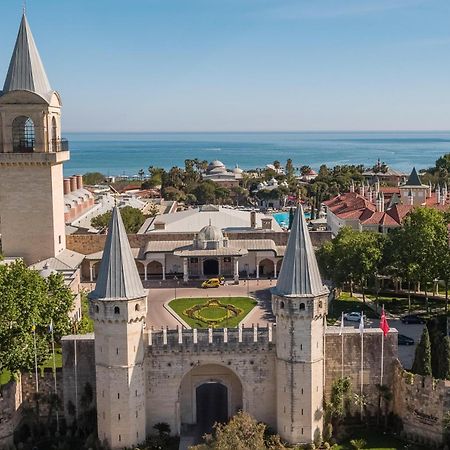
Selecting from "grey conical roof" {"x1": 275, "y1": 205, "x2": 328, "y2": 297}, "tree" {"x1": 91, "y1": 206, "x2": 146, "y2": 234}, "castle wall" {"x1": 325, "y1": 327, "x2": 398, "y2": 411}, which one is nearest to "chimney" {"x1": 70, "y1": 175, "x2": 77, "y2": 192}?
"tree" {"x1": 91, "y1": 206, "x2": 146, "y2": 234}

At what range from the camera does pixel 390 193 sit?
9525cm

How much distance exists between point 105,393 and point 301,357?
8.57 metres

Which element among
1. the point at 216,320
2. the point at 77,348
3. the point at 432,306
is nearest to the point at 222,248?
the point at 216,320

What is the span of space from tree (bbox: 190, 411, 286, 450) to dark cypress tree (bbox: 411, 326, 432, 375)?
7722mm

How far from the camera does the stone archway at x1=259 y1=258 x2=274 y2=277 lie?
6081 centimetres

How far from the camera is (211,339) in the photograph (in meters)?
29.3

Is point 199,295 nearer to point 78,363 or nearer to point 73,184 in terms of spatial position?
point 78,363

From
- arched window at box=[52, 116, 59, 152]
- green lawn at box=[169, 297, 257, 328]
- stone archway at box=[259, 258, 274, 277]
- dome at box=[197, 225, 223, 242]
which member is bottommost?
green lawn at box=[169, 297, 257, 328]

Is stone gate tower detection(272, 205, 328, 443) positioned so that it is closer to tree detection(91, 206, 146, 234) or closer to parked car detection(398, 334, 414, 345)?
parked car detection(398, 334, 414, 345)

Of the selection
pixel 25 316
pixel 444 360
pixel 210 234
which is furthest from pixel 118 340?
pixel 210 234

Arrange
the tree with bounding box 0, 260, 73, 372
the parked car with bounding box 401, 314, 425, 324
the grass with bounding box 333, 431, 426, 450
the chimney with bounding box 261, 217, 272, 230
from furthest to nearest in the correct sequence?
1. the chimney with bounding box 261, 217, 272, 230
2. the parked car with bounding box 401, 314, 425, 324
3. the tree with bounding box 0, 260, 73, 372
4. the grass with bounding box 333, 431, 426, 450

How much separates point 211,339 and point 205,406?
13.2ft

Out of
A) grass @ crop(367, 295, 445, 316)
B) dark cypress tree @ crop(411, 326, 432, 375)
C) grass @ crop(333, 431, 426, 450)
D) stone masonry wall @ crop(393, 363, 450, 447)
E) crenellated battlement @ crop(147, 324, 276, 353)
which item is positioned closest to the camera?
stone masonry wall @ crop(393, 363, 450, 447)

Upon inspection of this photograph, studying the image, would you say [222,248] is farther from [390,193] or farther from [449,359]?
[390,193]
